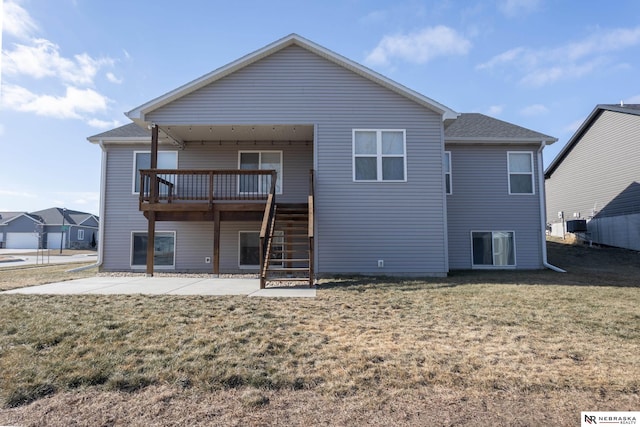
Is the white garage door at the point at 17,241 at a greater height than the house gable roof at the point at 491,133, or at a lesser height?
lesser

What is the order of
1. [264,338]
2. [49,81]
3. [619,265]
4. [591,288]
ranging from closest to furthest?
[264,338]
[591,288]
[49,81]
[619,265]

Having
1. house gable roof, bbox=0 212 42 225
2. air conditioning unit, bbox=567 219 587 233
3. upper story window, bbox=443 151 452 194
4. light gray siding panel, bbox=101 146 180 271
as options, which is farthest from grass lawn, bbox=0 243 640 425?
house gable roof, bbox=0 212 42 225

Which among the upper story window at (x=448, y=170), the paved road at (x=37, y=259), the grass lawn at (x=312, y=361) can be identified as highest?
the upper story window at (x=448, y=170)

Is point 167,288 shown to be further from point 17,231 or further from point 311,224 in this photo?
point 17,231

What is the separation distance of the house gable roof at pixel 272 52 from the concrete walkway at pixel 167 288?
173 inches

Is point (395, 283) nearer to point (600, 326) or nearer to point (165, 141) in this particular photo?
point (600, 326)

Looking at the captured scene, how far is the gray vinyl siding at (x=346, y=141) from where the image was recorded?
9.39 m

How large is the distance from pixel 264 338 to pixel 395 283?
4.70 m

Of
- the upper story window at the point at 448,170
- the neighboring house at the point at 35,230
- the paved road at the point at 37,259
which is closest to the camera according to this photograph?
the upper story window at the point at 448,170

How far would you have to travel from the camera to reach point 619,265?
12133mm

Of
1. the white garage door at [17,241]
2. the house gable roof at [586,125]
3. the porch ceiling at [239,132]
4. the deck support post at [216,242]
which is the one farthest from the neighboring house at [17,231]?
the house gable roof at [586,125]

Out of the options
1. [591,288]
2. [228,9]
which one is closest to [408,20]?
[228,9]

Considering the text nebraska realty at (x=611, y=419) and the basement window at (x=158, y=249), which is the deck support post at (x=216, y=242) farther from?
the text nebraska realty at (x=611, y=419)

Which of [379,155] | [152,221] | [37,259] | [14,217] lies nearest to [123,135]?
[152,221]
